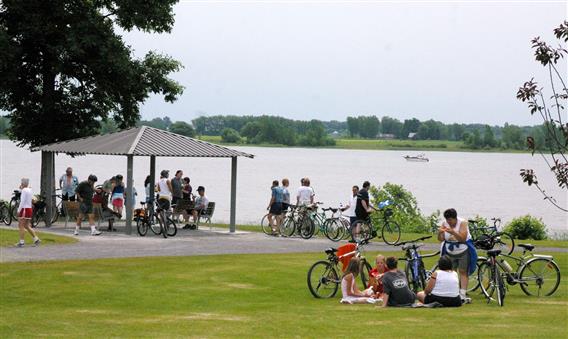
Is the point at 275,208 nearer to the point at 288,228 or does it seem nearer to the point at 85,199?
the point at 288,228

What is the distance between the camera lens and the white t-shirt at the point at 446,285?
16.7m

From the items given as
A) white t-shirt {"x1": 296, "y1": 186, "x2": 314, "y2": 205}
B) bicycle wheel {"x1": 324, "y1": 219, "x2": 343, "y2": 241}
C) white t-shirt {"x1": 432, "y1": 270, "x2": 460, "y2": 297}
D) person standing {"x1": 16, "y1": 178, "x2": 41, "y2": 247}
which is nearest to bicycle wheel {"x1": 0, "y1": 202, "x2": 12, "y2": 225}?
person standing {"x1": 16, "y1": 178, "x2": 41, "y2": 247}

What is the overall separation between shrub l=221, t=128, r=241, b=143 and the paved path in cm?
Answer: 14328

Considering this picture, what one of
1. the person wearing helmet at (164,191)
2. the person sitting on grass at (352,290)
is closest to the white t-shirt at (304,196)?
the person wearing helmet at (164,191)

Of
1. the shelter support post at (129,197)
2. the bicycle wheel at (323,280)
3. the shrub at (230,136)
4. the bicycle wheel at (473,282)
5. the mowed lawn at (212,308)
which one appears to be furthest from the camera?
the shrub at (230,136)

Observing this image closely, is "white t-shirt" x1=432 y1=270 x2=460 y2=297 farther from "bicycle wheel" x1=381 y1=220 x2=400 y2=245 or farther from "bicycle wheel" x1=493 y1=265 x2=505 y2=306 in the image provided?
"bicycle wheel" x1=381 y1=220 x2=400 y2=245

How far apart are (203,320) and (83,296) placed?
3623 mm

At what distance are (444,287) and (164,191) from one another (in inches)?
600

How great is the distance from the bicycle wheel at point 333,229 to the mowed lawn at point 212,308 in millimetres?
6979

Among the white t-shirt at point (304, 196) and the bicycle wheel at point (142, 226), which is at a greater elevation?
the white t-shirt at point (304, 196)

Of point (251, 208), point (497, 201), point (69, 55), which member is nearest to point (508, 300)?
point (69, 55)

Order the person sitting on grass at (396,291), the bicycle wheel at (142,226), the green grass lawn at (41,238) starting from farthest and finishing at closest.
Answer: the bicycle wheel at (142,226) < the green grass lawn at (41,238) < the person sitting on grass at (396,291)

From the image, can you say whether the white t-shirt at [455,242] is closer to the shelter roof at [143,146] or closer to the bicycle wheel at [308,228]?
the bicycle wheel at [308,228]

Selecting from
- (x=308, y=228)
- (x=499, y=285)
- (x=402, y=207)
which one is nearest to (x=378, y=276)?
(x=499, y=285)
